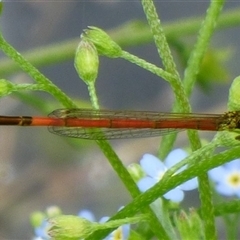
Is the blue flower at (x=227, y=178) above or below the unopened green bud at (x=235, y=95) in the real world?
above

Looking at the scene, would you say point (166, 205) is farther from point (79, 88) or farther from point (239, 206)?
point (79, 88)

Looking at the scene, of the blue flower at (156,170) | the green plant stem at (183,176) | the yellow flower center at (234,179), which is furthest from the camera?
the yellow flower center at (234,179)

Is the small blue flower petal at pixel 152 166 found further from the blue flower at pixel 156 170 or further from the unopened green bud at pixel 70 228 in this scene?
the unopened green bud at pixel 70 228

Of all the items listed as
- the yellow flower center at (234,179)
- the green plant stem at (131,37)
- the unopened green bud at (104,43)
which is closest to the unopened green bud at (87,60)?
the unopened green bud at (104,43)

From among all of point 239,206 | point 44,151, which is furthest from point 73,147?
point 239,206

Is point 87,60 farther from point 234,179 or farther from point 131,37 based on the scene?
point 131,37

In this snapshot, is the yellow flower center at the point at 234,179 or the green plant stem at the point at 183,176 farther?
the yellow flower center at the point at 234,179

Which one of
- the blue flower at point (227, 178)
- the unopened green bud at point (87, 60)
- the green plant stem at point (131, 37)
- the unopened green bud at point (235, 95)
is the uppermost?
the green plant stem at point (131, 37)

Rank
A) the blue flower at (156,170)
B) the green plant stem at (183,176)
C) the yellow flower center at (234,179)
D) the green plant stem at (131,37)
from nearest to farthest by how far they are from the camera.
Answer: the green plant stem at (183,176) < the blue flower at (156,170) < the yellow flower center at (234,179) < the green plant stem at (131,37)
